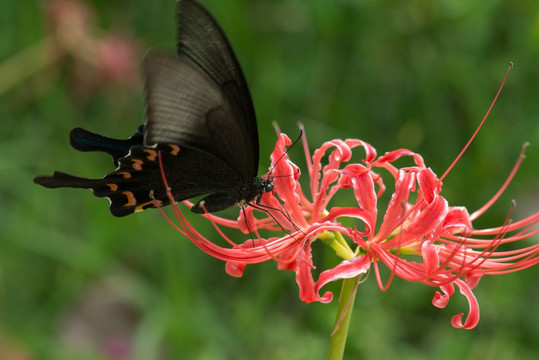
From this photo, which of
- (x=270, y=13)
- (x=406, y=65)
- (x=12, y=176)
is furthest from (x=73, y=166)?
(x=406, y=65)

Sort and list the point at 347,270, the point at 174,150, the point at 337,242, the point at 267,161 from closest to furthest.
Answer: the point at 347,270 → the point at 337,242 → the point at 174,150 → the point at 267,161

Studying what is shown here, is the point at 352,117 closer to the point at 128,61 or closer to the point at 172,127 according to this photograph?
the point at 128,61

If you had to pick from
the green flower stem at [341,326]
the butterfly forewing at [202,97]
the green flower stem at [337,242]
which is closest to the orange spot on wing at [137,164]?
the butterfly forewing at [202,97]

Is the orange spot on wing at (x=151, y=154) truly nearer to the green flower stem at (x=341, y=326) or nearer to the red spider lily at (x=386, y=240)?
the red spider lily at (x=386, y=240)

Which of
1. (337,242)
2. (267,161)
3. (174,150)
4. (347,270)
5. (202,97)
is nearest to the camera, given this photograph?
(347,270)

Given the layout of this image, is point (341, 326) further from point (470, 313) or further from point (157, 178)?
point (157, 178)

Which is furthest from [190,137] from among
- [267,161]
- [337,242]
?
[267,161]

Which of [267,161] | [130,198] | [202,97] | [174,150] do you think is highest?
[202,97]

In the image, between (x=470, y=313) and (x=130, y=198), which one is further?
(x=130, y=198)
